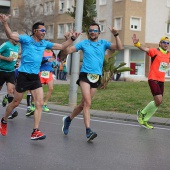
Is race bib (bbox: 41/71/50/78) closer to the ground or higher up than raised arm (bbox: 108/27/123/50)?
closer to the ground

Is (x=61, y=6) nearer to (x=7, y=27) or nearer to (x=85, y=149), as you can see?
(x=7, y=27)

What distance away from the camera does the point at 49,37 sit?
60.4m

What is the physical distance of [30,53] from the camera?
27.3 feet

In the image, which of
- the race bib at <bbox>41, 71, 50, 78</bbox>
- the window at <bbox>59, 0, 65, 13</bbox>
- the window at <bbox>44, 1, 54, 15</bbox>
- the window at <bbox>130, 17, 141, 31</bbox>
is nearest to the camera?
the race bib at <bbox>41, 71, 50, 78</bbox>

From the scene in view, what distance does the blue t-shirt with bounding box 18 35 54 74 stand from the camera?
8.28m

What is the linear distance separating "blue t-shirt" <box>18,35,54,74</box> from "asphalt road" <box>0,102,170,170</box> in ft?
4.08

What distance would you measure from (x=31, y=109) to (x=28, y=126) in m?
2.19

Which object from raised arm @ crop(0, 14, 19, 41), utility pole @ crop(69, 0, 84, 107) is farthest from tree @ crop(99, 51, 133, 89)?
raised arm @ crop(0, 14, 19, 41)

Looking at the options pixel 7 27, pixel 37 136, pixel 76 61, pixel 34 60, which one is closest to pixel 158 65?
pixel 34 60

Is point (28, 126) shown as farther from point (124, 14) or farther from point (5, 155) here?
point (124, 14)

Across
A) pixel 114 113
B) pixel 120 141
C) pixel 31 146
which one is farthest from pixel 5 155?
pixel 114 113

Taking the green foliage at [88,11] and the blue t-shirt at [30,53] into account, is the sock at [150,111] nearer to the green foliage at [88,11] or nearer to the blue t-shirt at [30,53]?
the blue t-shirt at [30,53]

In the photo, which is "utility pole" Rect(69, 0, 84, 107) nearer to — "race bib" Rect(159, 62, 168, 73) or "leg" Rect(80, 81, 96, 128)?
"race bib" Rect(159, 62, 168, 73)

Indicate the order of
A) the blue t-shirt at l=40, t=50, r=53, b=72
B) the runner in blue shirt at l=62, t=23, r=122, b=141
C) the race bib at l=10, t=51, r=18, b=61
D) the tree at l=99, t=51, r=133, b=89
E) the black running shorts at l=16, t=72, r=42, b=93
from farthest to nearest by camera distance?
the tree at l=99, t=51, r=133, b=89 → the blue t-shirt at l=40, t=50, r=53, b=72 → the race bib at l=10, t=51, r=18, b=61 → the runner in blue shirt at l=62, t=23, r=122, b=141 → the black running shorts at l=16, t=72, r=42, b=93
